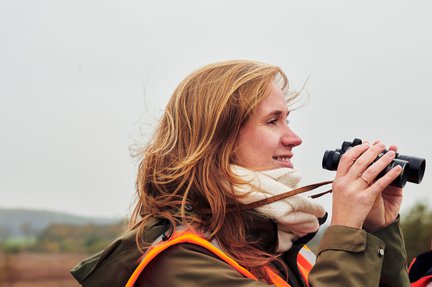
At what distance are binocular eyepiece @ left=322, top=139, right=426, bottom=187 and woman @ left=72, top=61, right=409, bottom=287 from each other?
6cm

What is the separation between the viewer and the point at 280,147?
3.10 m

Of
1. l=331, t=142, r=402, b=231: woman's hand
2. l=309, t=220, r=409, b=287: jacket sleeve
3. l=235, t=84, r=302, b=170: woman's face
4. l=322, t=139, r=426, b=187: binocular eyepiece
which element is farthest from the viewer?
l=235, t=84, r=302, b=170: woman's face

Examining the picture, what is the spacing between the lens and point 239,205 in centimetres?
292

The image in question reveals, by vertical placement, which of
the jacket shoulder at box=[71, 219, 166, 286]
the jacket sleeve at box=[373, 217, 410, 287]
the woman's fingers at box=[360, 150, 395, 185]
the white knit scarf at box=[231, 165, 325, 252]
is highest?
the woman's fingers at box=[360, 150, 395, 185]

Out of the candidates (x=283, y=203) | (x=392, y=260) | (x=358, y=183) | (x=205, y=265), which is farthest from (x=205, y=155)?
(x=392, y=260)

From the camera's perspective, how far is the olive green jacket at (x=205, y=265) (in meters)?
2.63

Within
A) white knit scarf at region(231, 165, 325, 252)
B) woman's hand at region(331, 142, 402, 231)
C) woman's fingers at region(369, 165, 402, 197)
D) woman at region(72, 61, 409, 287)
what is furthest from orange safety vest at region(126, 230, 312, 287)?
woman's fingers at region(369, 165, 402, 197)

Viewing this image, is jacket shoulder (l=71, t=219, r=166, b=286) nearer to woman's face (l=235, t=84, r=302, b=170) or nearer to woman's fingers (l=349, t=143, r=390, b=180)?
woman's face (l=235, t=84, r=302, b=170)

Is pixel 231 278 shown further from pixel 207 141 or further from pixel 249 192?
pixel 207 141

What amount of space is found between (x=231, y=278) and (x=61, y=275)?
24.6 metres

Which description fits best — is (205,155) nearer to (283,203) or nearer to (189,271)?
(283,203)

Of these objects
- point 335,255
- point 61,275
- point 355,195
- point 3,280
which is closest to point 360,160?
point 355,195

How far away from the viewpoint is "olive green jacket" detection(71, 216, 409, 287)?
2.63 m

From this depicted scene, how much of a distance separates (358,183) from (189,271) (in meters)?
0.76
